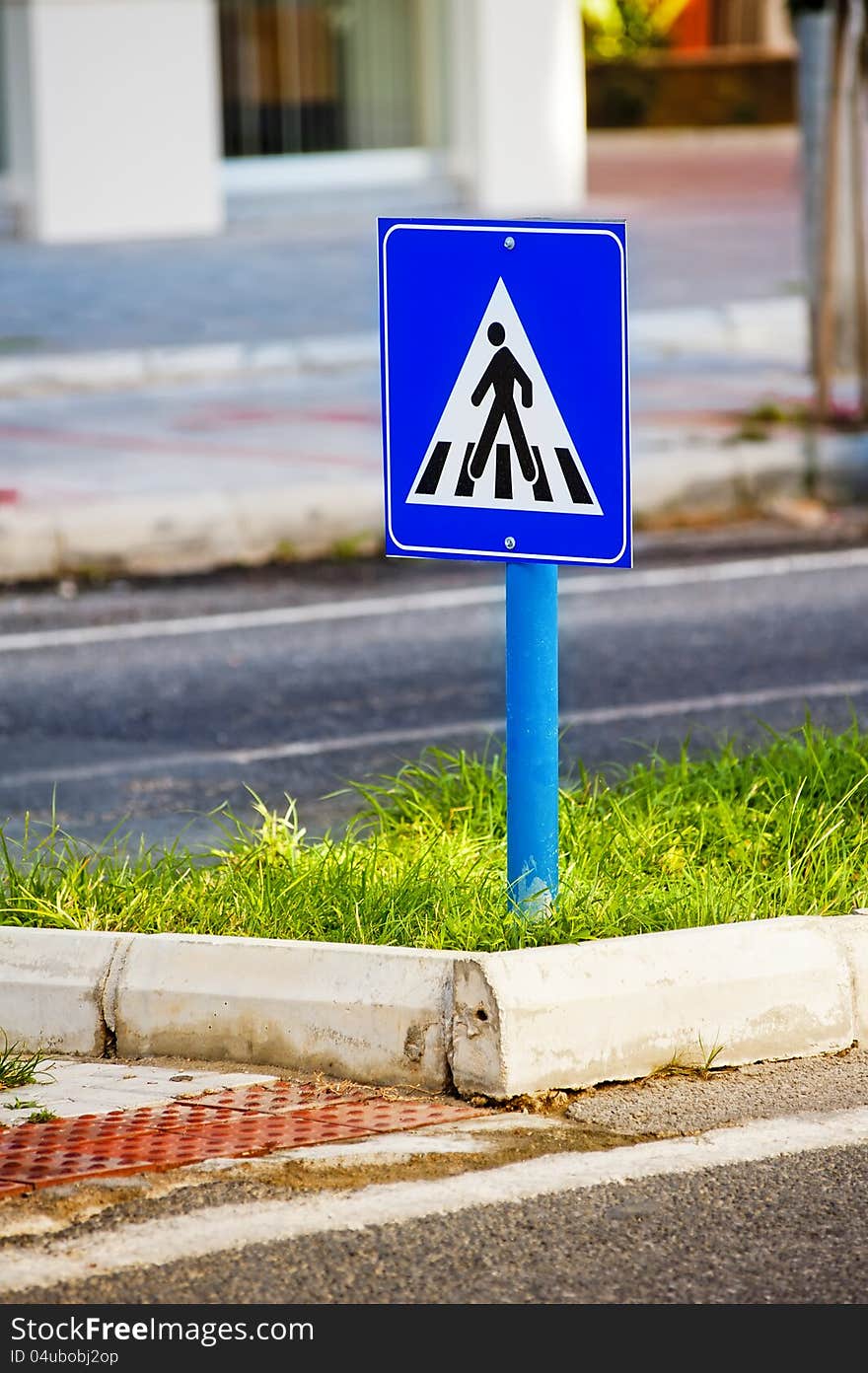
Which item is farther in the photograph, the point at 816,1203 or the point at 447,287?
the point at 447,287

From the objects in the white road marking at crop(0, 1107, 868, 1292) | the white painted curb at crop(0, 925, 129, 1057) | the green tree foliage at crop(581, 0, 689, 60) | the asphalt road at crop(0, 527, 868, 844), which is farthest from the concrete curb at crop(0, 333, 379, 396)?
the green tree foliage at crop(581, 0, 689, 60)

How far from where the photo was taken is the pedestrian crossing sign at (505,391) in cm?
482

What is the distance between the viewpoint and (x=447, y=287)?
4.97 metres

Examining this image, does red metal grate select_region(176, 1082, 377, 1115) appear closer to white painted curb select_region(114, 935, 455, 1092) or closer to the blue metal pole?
white painted curb select_region(114, 935, 455, 1092)

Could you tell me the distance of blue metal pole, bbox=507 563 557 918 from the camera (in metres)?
5.04

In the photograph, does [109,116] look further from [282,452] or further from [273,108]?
[282,452]

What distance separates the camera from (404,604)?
404 inches

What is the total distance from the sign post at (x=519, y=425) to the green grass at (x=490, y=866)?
20 cm

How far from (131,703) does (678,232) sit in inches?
646

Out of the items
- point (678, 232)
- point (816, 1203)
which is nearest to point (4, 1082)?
point (816, 1203)

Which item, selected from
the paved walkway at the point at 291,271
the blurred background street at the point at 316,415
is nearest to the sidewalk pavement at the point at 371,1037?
the blurred background street at the point at 316,415

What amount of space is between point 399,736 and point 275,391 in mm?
8180

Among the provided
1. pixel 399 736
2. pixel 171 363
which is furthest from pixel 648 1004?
pixel 171 363
